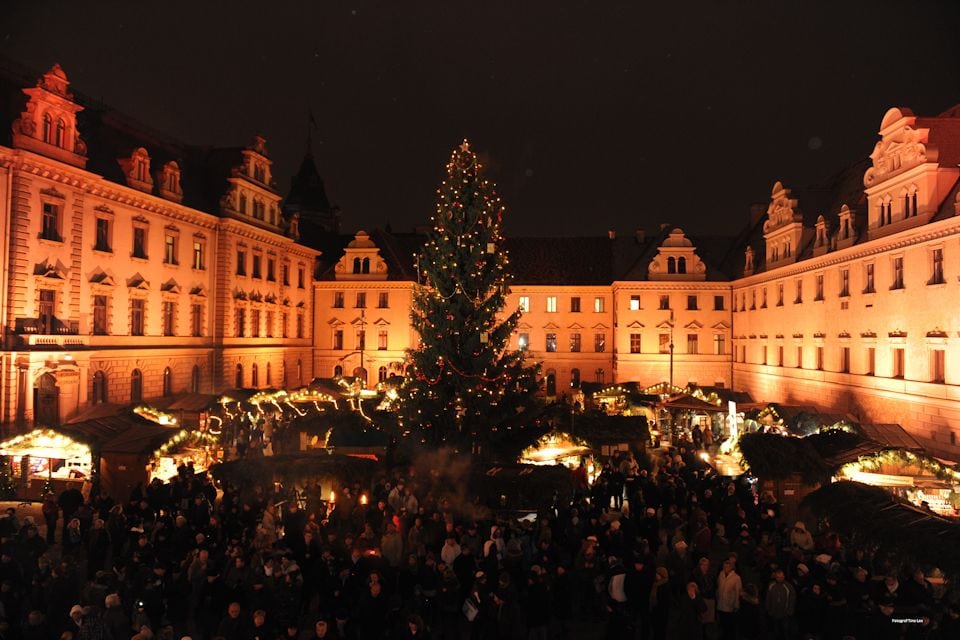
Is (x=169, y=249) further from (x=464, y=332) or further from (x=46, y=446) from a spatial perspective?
(x=464, y=332)

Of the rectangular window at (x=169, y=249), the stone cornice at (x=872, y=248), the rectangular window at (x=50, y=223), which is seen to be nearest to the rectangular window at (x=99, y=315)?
the rectangular window at (x=50, y=223)

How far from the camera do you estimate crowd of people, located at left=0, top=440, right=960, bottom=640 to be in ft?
35.0

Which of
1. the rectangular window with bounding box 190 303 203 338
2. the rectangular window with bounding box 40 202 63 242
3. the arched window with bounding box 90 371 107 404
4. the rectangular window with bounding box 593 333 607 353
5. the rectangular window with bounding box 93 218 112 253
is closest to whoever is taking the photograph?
the rectangular window with bounding box 40 202 63 242

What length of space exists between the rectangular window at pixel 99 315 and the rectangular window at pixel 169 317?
4168 mm

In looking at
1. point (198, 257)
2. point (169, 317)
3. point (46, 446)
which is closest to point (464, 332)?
point (46, 446)

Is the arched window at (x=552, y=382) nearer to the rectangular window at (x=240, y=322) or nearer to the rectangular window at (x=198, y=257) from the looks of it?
the rectangular window at (x=240, y=322)

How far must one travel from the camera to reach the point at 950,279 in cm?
2544

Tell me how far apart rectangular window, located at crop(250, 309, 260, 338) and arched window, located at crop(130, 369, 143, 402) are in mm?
10489

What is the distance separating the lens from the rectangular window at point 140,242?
111 feet

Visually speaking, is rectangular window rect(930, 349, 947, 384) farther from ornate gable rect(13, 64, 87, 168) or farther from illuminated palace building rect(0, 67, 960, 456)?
ornate gable rect(13, 64, 87, 168)

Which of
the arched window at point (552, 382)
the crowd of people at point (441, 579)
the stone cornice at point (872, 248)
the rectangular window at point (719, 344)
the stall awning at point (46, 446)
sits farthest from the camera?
the arched window at point (552, 382)

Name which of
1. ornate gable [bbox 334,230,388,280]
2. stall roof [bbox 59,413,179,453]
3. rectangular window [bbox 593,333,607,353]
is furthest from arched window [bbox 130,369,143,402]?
rectangular window [bbox 593,333,607,353]

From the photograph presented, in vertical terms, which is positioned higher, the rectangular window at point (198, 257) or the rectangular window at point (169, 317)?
the rectangular window at point (198, 257)

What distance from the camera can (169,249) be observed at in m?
36.4
